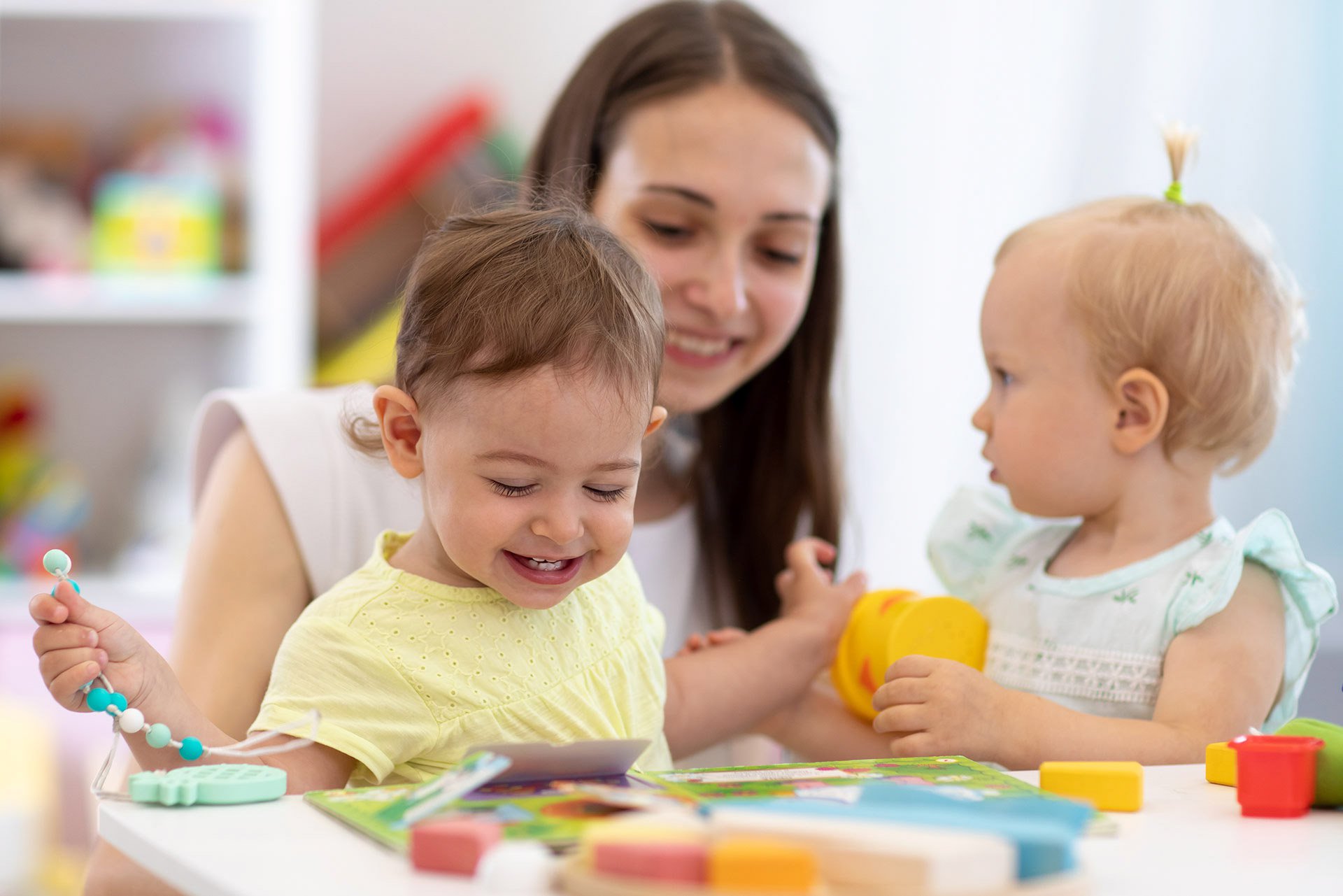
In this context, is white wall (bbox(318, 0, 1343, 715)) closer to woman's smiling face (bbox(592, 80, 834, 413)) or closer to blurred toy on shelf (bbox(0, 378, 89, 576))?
woman's smiling face (bbox(592, 80, 834, 413))

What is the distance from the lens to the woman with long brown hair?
4.34 ft

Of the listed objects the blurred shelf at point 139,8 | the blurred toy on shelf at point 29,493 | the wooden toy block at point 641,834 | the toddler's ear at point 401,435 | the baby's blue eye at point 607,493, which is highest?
the blurred shelf at point 139,8

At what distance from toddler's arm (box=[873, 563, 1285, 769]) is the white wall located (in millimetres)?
658

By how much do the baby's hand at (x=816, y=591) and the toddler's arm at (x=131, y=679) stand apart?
53cm

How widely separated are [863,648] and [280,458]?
571 mm

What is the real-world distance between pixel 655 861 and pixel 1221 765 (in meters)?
0.48

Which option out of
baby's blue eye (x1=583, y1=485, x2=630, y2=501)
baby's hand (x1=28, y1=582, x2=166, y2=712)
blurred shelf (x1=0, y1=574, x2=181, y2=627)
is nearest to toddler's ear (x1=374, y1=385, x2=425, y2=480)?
baby's blue eye (x1=583, y1=485, x2=630, y2=501)

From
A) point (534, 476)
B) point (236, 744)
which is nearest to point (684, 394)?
point (534, 476)

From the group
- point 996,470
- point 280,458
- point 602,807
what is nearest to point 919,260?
point 996,470

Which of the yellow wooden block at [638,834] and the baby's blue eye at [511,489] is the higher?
the baby's blue eye at [511,489]

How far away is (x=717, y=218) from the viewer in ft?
4.72

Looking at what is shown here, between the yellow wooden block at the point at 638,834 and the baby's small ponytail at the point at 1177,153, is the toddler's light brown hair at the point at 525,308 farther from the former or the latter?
the baby's small ponytail at the point at 1177,153

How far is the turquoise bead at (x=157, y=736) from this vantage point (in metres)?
0.83

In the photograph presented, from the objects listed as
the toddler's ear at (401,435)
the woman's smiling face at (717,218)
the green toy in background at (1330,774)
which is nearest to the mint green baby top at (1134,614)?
the green toy in background at (1330,774)
